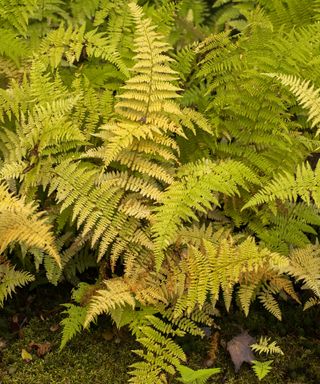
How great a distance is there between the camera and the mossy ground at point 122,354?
3355 millimetres

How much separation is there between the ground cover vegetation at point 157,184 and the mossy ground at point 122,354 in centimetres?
12

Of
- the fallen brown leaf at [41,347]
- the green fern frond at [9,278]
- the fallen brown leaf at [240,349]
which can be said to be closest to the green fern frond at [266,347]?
the fallen brown leaf at [240,349]

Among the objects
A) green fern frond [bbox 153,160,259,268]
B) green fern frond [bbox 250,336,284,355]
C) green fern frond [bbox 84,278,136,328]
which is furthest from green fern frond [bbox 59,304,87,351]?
green fern frond [bbox 250,336,284,355]

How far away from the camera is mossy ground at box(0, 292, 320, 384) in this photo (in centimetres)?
336

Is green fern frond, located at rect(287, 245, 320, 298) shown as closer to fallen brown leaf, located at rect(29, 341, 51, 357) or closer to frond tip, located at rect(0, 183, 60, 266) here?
frond tip, located at rect(0, 183, 60, 266)

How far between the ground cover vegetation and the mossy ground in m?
0.12

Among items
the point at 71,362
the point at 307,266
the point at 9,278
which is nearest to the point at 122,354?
the point at 71,362

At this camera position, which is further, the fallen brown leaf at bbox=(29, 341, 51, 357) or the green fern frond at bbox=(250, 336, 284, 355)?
the fallen brown leaf at bbox=(29, 341, 51, 357)

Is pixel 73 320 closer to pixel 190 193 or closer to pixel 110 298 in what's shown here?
pixel 110 298

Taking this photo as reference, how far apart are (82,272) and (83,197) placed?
0.77 m

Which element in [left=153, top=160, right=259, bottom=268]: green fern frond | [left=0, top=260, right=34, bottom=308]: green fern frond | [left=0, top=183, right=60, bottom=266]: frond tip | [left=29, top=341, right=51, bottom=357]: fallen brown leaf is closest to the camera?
[left=0, top=183, right=60, bottom=266]: frond tip

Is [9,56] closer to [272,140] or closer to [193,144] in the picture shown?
[193,144]

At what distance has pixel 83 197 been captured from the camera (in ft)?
10.9

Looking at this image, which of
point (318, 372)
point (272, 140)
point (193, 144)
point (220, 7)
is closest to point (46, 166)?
point (193, 144)
